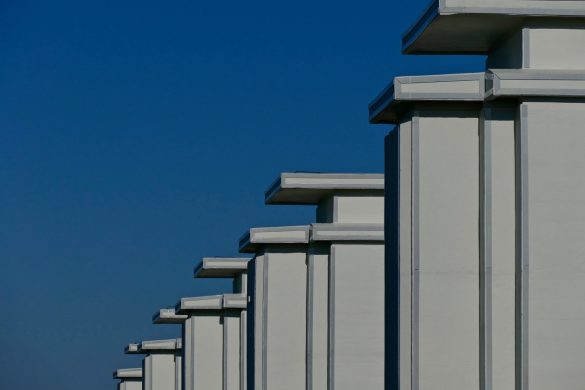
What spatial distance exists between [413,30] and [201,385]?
37194mm

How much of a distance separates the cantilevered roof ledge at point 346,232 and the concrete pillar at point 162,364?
38.4 m

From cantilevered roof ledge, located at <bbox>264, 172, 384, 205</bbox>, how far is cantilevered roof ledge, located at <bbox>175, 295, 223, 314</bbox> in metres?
17.5

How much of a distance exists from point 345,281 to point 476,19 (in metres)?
15.5

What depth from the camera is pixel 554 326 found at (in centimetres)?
3109

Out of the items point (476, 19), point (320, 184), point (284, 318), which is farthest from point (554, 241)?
point (284, 318)

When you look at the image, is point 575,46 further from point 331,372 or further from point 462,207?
point 331,372

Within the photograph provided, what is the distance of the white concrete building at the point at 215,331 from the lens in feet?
215

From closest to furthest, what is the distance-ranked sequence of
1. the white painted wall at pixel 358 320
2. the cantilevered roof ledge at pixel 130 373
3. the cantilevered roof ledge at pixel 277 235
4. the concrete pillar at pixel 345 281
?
the white painted wall at pixel 358 320
the concrete pillar at pixel 345 281
the cantilevered roof ledge at pixel 277 235
the cantilevered roof ledge at pixel 130 373

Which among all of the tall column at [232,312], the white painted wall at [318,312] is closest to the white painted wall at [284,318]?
the white painted wall at [318,312]

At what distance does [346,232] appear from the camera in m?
46.8

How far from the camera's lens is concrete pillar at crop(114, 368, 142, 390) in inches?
4092

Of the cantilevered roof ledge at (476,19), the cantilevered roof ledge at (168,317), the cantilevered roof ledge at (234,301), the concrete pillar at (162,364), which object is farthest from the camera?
the concrete pillar at (162,364)

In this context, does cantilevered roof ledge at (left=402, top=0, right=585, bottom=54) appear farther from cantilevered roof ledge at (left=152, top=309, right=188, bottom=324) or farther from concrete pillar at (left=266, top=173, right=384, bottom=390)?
cantilevered roof ledge at (left=152, top=309, right=188, bottom=324)

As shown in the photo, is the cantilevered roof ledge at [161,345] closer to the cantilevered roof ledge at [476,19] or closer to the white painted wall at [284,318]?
the white painted wall at [284,318]
